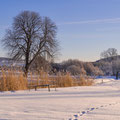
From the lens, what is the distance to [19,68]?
37.3 feet

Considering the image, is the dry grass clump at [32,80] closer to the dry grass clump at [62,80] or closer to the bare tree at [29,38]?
the dry grass clump at [62,80]

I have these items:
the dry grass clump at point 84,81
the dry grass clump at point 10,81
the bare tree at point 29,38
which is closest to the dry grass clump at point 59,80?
the dry grass clump at point 84,81

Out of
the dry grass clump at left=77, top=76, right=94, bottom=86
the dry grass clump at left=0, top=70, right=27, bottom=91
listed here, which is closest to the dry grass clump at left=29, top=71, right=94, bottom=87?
the dry grass clump at left=77, top=76, right=94, bottom=86

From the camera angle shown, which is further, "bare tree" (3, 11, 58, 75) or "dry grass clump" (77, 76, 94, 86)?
"bare tree" (3, 11, 58, 75)

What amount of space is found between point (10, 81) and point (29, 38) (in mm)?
18138

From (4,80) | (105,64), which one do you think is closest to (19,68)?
(4,80)

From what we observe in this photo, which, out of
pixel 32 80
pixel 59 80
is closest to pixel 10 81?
pixel 32 80

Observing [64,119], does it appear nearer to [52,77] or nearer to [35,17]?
[52,77]

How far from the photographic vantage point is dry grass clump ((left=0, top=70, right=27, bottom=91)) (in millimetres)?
9922

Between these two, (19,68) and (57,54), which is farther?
(57,54)

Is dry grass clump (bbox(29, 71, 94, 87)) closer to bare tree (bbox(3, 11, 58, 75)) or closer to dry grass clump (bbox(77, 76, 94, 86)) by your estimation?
dry grass clump (bbox(77, 76, 94, 86))

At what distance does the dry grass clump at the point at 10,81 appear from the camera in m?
9.92

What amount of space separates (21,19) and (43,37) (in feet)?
11.1

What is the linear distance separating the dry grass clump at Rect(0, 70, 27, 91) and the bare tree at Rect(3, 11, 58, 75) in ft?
55.7
